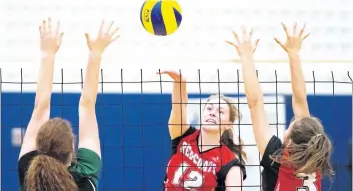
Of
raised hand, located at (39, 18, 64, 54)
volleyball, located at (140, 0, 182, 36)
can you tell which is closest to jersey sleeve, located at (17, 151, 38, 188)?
raised hand, located at (39, 18, 64, 54)

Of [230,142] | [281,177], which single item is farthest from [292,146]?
[230,142]

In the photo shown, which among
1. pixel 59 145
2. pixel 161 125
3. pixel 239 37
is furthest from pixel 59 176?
pixel 161 125

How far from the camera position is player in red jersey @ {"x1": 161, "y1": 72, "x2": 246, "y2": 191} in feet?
16.4

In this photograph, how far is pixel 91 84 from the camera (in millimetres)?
3750

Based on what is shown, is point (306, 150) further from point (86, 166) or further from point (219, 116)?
point (219, 116)

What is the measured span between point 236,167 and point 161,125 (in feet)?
4.74

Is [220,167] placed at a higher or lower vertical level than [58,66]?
lower

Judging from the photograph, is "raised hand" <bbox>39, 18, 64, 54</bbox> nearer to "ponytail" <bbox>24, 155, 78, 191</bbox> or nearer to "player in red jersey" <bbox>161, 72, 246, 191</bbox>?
"ponytail" <bbox>24, 155, 78, 191</bbox>

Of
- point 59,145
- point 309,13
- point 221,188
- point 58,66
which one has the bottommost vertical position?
point 221,188

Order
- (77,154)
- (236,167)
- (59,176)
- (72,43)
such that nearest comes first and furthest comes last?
1. (59,176)
2. (77,154)
3. (236,167)
4. (72,43)

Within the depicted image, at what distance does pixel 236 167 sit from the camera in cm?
501

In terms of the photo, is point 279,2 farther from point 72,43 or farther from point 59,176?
point 59,176

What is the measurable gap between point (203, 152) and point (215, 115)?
0.83 feet

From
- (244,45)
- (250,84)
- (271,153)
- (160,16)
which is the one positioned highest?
(160,16)
